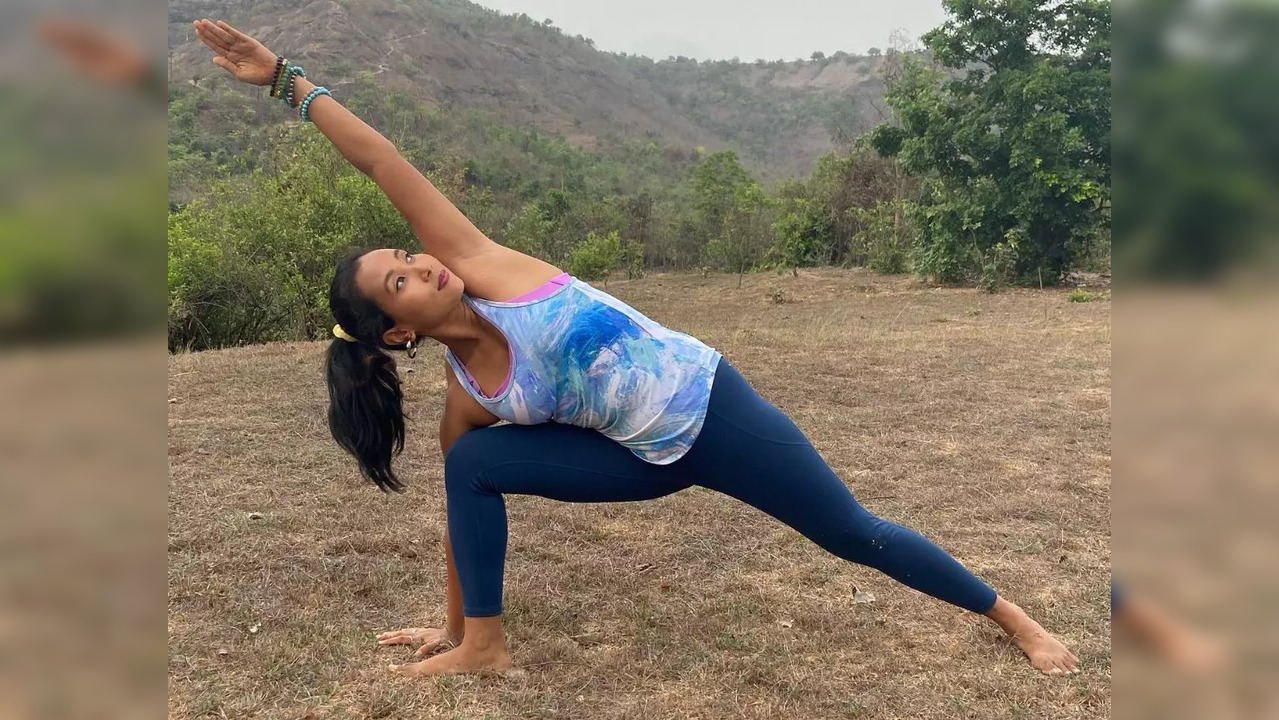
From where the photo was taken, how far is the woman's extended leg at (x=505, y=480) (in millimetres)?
2117

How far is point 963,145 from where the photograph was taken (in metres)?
16.3

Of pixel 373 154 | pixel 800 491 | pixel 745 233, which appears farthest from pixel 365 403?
pixel 745 233

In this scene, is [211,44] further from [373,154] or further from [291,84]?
[373,154]

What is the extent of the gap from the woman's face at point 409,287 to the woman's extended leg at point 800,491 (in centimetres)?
72

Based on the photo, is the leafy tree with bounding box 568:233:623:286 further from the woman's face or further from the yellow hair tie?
the woman's face

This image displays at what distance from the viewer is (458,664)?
7.29 ft

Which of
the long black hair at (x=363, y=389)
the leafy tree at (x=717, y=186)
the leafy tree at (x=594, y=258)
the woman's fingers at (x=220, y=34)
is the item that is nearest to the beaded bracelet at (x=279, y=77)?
the woman's fingers at (x=220, y=34)

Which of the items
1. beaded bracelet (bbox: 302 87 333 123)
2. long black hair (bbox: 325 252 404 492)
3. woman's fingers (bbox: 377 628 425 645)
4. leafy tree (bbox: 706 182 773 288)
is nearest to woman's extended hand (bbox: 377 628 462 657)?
woman's fingers (bbox: 377 628 425 645)

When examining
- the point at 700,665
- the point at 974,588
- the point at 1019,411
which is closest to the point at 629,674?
the point at 700,665

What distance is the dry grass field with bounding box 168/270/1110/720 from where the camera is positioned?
216 centimetres

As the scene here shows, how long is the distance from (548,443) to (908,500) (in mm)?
2230

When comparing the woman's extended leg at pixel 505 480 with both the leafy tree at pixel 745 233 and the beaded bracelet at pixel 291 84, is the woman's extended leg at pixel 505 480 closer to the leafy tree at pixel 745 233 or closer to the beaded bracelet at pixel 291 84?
the beaded bracelet at pixel 291 84

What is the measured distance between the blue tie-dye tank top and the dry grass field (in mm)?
727
